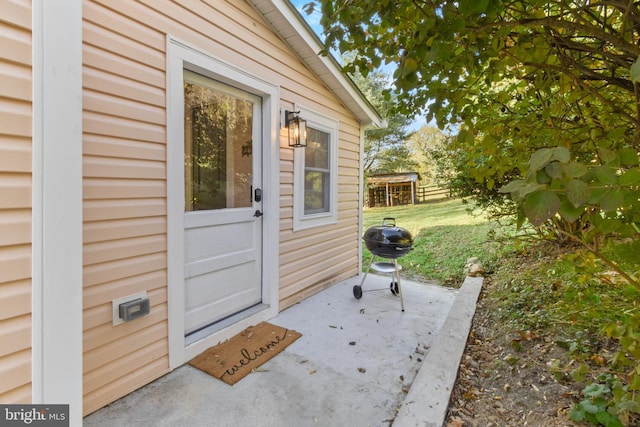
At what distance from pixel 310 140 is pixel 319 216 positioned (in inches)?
38.7

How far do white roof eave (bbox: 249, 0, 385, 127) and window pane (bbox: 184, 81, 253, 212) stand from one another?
2.90 feet

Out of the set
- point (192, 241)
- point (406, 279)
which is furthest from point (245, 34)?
point (406, 279)

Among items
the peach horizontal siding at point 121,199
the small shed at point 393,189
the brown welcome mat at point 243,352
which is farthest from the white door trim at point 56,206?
the small shed at point 393,189

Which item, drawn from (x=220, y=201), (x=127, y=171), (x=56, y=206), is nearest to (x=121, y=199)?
(x=127, y=171)

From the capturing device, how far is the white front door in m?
2.43

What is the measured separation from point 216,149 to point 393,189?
55.6 ft

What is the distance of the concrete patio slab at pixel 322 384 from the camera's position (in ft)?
5.73

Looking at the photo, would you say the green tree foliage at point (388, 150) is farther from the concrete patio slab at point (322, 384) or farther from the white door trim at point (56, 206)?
the white door trim at point (56, 206)

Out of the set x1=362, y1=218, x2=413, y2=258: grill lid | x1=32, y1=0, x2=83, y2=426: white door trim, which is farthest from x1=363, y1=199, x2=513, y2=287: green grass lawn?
x1=32, y1=0, x2=83, y2=426: white door trim

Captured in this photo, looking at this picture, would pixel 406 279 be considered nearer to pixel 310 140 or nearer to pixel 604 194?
pixel 310 140

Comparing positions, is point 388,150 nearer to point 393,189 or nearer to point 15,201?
point 393,189

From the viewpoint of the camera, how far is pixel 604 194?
0.66 metres

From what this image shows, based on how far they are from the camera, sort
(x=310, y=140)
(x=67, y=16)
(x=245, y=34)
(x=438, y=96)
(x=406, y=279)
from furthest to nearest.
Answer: (x=406, y=279), (x=310, y=140), (x=245, y=34), (x=438, y=96), (x=67, y=16)

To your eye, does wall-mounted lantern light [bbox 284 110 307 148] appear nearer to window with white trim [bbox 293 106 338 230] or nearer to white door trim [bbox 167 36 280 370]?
window with white trim [bbox 293 106 338 230]
